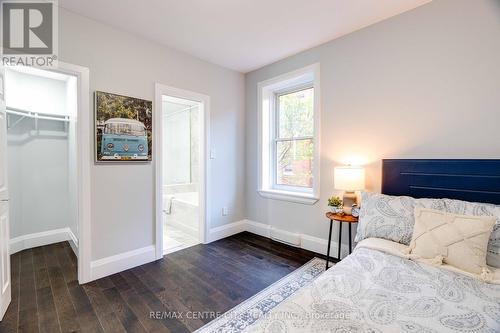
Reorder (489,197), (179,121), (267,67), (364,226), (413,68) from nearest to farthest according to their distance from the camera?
(489,197)
(364,226)
(413,68)
(267,67)
(179,121)

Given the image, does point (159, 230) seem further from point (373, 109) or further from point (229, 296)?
point (373, 109)

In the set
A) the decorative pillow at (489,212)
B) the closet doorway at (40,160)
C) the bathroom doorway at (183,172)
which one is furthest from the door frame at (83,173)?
the decorative pillow at (489,212)

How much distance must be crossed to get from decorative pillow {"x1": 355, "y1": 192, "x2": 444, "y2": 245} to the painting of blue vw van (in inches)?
94.7

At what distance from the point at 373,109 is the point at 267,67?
5.66 ft

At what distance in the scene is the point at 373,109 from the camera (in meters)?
2.53

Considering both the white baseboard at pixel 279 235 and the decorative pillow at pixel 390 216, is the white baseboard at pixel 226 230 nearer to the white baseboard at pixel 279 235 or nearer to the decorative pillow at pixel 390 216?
the white baseboard at pixel 279 235

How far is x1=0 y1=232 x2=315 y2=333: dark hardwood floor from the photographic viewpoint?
1749 millimetres

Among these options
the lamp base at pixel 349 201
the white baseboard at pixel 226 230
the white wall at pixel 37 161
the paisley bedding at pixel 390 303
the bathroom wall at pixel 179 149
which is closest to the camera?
the paisley bedding at pixel 390 303

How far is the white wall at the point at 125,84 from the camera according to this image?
7.57 ft

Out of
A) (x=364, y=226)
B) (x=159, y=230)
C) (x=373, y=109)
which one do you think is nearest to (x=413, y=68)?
(x=373, y=109)

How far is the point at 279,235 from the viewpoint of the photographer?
3.40 meters

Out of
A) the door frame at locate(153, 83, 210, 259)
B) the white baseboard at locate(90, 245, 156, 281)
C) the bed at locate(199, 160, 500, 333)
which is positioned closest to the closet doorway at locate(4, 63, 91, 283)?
the white baseboard at locate(90, 245, 156, 281)

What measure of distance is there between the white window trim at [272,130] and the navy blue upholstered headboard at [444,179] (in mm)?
857

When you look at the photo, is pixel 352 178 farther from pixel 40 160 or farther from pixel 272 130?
pixel 40 160
